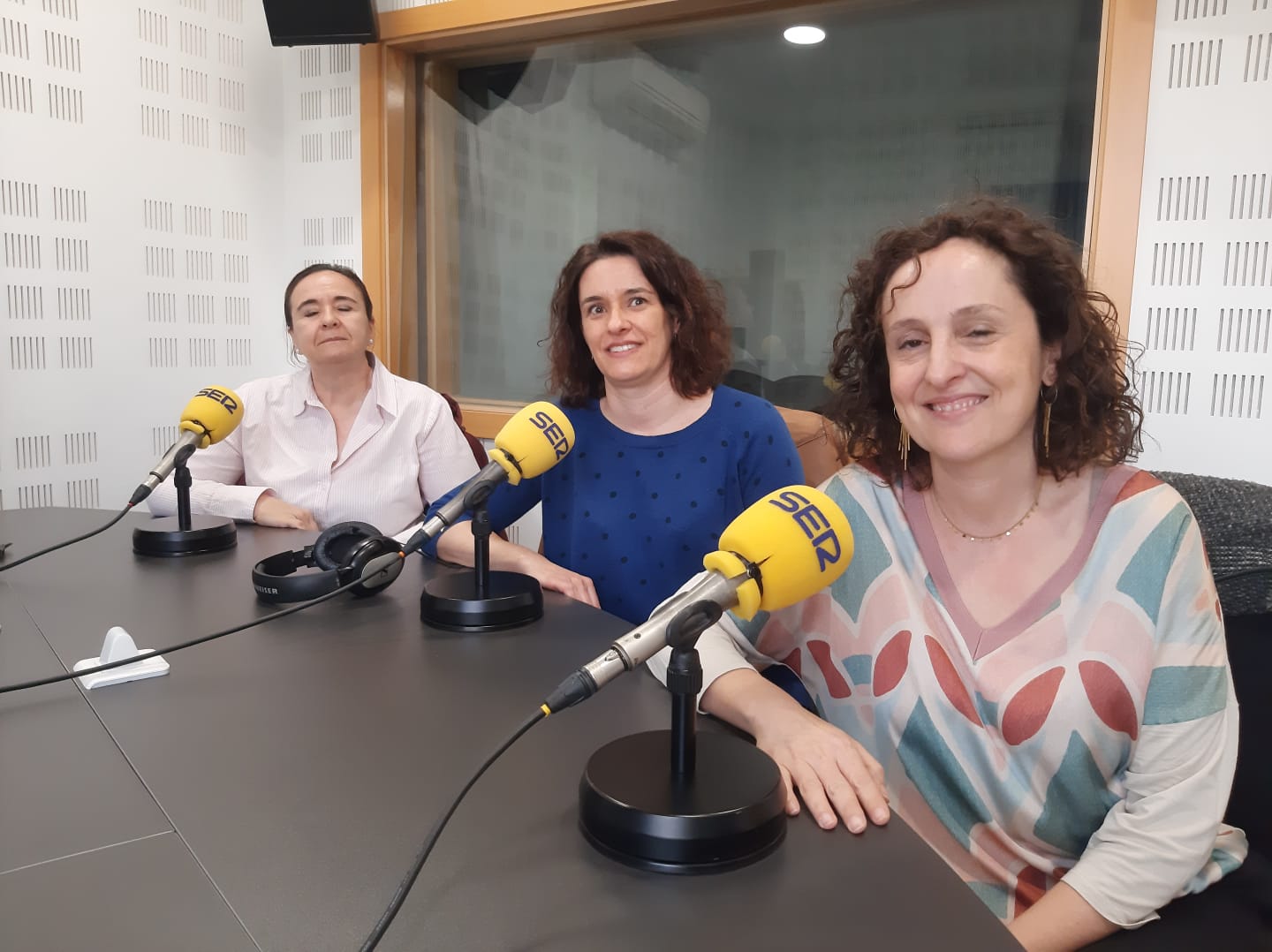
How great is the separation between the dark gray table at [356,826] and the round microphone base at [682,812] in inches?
0.6

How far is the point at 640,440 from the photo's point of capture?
1.87 m

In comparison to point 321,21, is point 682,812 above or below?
below

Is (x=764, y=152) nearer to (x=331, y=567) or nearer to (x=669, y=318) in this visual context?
(x=669, y=318)

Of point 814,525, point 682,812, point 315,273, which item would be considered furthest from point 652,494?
point 315,273

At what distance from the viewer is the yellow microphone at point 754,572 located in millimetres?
682

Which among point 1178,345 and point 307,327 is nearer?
point 1178,345

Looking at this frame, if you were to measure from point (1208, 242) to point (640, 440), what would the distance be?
153 cm

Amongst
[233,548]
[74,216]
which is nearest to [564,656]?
[233,548]

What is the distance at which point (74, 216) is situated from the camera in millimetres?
2965

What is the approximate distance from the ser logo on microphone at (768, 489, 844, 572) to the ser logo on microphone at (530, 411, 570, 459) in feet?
1.88

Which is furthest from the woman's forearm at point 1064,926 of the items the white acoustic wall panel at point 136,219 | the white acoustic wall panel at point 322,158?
the white acoustic wall panel at point 322,158

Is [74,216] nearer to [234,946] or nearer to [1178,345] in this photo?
[234,946]

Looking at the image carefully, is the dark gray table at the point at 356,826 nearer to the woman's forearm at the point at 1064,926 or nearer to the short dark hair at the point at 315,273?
the woman's forearm at the point at 1064,926

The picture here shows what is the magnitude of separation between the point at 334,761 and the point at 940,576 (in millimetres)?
773
